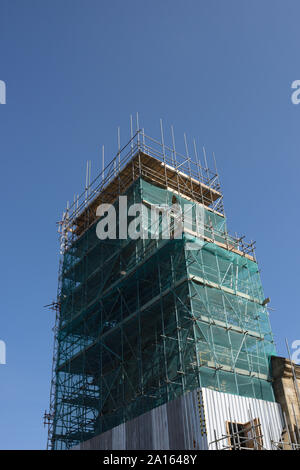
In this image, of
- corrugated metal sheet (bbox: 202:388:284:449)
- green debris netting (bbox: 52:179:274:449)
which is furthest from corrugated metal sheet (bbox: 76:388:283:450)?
green debris netting (bbox: 52:179:274:449)

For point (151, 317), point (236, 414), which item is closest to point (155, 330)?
point (151, 317)

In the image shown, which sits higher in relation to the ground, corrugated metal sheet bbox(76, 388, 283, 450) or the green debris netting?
the green debris netting

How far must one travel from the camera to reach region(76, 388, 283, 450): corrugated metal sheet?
2231 cm

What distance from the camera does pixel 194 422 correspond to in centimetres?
2247

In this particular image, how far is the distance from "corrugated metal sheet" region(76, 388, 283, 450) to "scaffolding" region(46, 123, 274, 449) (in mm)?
945

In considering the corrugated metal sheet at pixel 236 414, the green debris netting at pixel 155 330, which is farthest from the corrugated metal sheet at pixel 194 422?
the green debris netting at pixel 155 330

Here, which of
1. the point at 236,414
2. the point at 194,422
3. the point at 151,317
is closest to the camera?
the point at 194,422

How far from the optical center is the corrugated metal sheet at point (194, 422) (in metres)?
22.3

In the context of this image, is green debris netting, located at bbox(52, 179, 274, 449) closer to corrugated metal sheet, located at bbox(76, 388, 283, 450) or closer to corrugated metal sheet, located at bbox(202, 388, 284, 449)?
corrugated metal sheet, located at bbox(202, 388, 284, 449)

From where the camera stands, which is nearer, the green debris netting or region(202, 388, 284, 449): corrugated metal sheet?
region(202, 388, 284, 449): corrugated metal sheet

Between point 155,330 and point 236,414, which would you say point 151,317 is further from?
point 236,414

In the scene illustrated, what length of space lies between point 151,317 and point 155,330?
0.81 m

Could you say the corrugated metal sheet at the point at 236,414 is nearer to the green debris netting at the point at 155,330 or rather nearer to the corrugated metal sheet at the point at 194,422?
the corrugated metal sheet at the point at 194,422

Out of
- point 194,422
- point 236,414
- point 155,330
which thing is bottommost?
point 194,422
